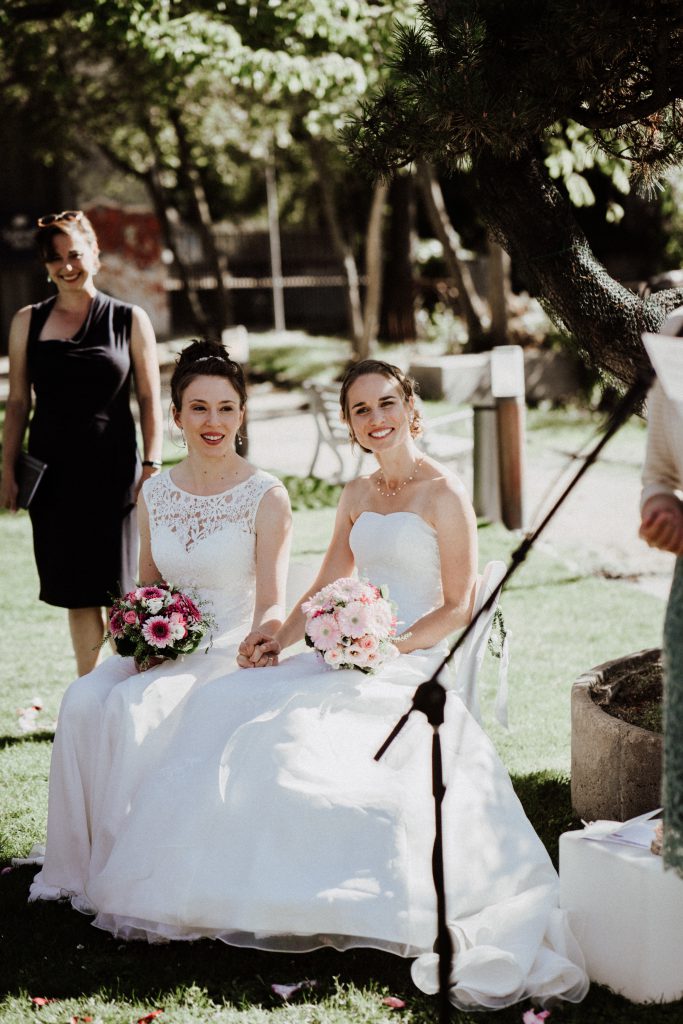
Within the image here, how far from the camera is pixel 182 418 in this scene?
4.09 m

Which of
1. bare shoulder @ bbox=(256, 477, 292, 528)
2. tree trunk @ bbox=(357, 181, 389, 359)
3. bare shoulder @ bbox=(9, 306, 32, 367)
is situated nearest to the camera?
bare shoulder @ bbox=(256, 477, 292, 528)

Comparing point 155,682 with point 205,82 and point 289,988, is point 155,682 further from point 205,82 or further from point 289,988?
point 205,82

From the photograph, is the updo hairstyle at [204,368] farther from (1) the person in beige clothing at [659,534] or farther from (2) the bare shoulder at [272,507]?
(1) the person in beige clothing at [659,534]

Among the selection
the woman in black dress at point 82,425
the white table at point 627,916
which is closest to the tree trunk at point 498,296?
the woman in black dress at point 82,425

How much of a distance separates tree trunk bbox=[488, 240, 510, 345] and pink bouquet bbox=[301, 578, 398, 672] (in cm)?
1239

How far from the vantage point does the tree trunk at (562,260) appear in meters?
Answer: 4.16

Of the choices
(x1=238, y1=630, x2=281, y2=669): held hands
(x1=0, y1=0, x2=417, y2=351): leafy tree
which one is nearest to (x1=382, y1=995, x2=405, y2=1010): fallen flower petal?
(x1=238, y1=630, x2=281, y2=669): held hands

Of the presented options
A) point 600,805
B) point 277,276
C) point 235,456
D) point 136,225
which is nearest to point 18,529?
point 235,456

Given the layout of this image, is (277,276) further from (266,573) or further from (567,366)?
(266,573)

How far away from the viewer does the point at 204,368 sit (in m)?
4.05

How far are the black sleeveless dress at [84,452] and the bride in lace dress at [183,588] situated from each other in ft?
2.77

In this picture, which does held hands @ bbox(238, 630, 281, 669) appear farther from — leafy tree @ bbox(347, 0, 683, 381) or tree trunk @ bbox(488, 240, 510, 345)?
tree trunk @ bbox(488, 240, 510, 345)

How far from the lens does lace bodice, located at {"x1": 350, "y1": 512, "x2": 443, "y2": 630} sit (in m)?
→ 3.92

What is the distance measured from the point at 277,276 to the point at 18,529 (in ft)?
58.3
